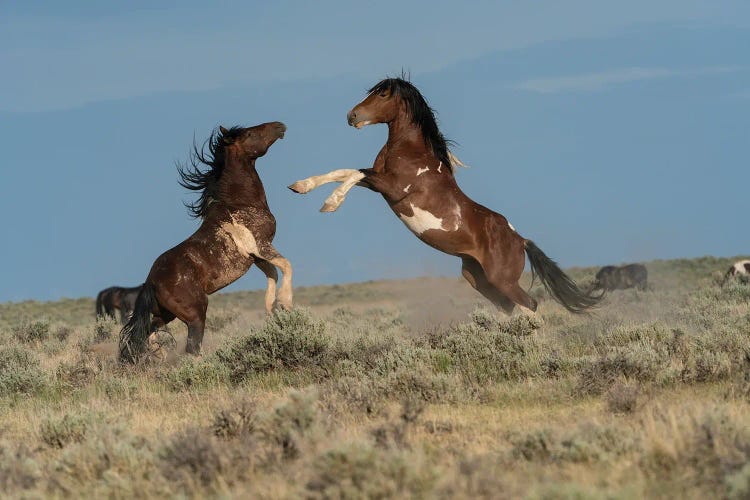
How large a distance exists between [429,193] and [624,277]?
19007mm

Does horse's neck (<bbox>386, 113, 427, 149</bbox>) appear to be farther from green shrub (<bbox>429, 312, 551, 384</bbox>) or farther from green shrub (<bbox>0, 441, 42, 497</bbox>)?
green shrub (<bbox>0, 441, 42, 497</bbox>)

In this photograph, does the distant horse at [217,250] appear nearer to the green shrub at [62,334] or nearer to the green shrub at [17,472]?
the green shrub at [17,472]

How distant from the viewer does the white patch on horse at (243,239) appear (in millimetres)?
12141

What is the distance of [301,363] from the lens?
10.8 meters

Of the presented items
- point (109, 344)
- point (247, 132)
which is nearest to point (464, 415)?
point (247, 132)

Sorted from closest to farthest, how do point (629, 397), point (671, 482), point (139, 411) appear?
point (671, 482), point (629, 397), point (139, 411)

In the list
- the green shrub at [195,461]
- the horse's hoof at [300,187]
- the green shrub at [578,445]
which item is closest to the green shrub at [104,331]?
the horse's hoof at [300,187]

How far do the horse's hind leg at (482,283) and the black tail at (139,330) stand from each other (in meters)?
3.98

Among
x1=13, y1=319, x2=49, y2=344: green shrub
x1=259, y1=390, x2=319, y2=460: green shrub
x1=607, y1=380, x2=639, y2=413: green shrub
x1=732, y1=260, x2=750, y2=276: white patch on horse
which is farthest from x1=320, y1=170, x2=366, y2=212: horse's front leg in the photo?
x1=732, y1=260, x2=750, y2=276: white patch on horse

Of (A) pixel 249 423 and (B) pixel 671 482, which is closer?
(B) pixel 671 482

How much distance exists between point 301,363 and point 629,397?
4372 mm

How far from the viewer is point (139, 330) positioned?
11.9 metres

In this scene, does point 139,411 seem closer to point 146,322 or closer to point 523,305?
point 146,322

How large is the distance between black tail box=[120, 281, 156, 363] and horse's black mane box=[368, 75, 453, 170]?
368 centimetres
